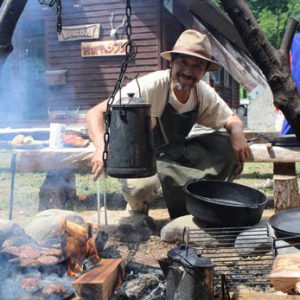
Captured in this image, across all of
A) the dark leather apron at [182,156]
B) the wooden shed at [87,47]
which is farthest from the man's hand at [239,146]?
the wooden shed at [87,47]

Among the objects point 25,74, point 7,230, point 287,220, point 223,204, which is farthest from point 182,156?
point 25,74

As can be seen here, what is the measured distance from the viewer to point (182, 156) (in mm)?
4461

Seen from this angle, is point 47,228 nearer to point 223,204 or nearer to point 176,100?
point 223,204

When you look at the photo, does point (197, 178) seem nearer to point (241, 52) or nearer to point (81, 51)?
point (241, 52)

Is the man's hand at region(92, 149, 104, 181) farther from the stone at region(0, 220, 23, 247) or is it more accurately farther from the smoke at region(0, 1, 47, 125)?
the smoke at region(0, 1, 47, 125)

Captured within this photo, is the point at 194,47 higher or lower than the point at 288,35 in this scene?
higher

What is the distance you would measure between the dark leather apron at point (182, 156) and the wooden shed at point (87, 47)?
6763 mm

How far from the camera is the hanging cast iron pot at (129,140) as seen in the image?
109 inches

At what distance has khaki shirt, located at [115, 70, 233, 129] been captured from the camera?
396 centimetres

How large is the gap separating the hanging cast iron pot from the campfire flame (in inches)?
19.0

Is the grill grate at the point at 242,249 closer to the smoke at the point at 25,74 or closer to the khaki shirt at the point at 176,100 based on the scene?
the khaki shirt at the point at 176,100

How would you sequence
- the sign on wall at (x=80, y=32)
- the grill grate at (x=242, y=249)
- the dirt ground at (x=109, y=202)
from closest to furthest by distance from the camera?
1. the grill grate at (x=242, y=249)
2. the dirt ground at (x=109, y=202)
3. the sign on wall at (x=80, y=32)

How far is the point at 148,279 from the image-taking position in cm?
262

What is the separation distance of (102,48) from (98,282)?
973 centimetres
